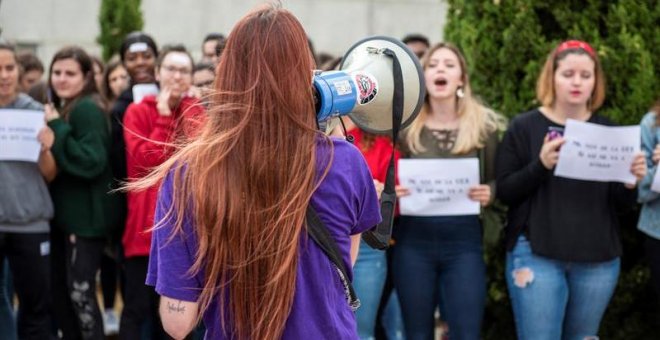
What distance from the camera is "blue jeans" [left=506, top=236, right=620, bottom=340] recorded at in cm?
518

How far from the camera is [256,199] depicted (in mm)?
2684

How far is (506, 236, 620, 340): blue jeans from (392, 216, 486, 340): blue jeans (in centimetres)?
24

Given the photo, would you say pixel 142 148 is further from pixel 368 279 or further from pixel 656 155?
pixel 656 155

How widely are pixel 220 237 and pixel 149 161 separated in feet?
9.73

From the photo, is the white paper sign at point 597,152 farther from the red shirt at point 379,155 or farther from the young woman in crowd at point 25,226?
the young woman in crowd at point 25,226

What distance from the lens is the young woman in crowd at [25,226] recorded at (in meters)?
5.57

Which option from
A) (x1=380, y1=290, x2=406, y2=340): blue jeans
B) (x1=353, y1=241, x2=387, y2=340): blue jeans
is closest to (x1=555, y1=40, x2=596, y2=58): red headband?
(x1=353, y1=241, x2=387, y2=340): blue jeans

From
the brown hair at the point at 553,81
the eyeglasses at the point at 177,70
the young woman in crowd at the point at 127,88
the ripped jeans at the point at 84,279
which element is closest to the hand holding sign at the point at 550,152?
the brown hair at the point at 553,81

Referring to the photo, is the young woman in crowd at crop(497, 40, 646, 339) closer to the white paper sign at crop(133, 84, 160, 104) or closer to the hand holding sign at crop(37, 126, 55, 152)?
the white paper sign at crop(133, 84, 160, 104)

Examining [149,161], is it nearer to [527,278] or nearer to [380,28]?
[527,278]

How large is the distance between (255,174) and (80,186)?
3602 millimetres

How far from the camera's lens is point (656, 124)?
541 centimetres

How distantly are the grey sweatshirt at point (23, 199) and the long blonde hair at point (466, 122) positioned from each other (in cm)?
219

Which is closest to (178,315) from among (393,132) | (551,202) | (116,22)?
(393,132)
